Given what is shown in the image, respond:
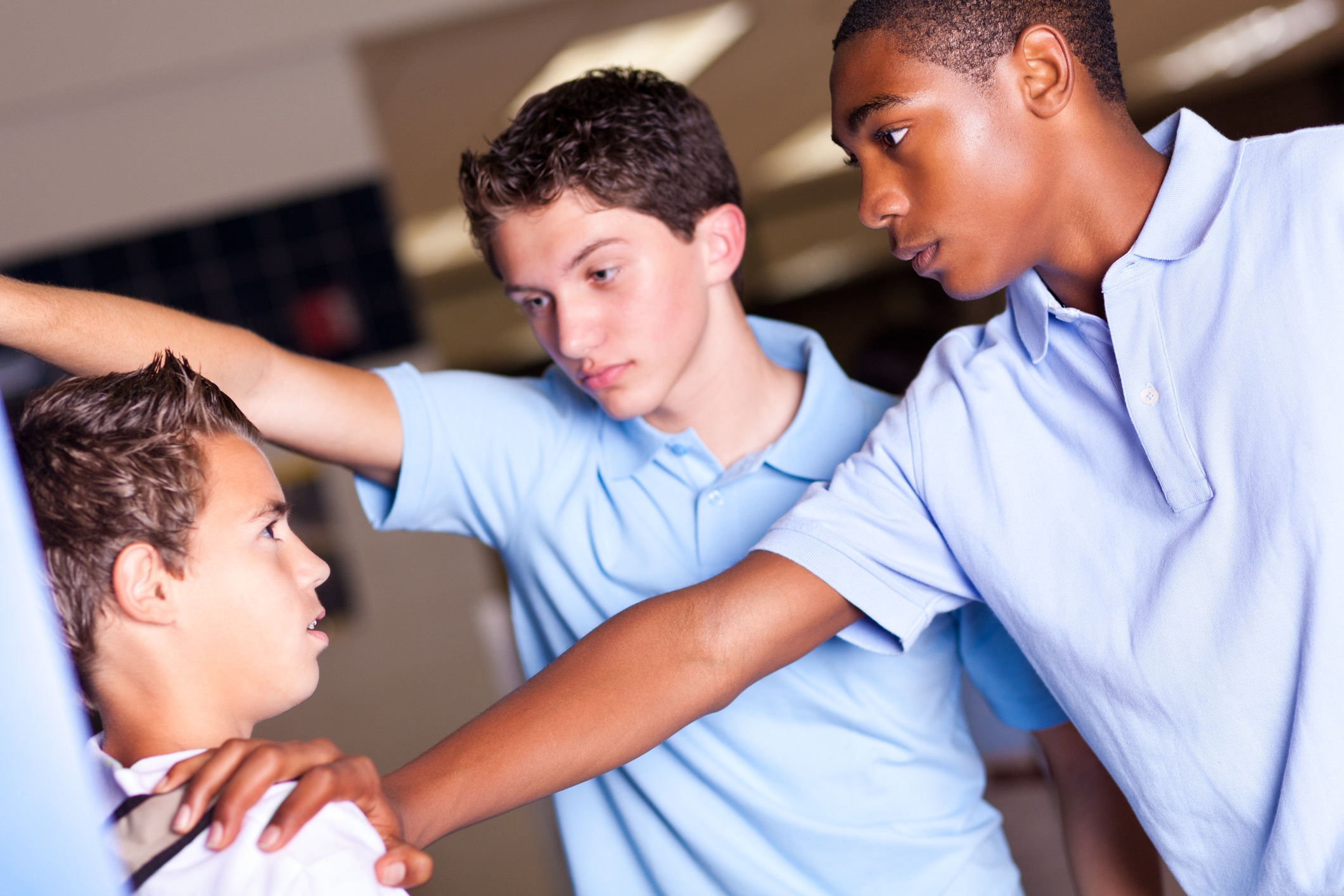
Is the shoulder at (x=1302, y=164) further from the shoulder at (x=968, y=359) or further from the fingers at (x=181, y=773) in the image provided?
the fingers at (x=181, y=773)

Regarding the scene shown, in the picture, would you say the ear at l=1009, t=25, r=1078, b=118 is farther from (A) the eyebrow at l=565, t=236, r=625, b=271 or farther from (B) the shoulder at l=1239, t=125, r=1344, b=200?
(A) the eyebrow at l=565, t=236, r=625, b=271

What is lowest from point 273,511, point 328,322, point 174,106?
point 273,511

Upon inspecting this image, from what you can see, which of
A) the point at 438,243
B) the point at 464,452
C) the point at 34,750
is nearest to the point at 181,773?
the point at 34,750

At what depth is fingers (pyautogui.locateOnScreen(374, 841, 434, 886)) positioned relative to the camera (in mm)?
606

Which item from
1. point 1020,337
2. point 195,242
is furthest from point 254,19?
point 1020,337

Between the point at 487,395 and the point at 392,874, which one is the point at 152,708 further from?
the point at 487,395

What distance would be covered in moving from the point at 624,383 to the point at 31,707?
788mm

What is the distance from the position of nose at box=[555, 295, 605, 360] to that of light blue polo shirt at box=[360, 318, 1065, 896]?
13 centimetres

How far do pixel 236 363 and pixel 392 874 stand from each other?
53 cm

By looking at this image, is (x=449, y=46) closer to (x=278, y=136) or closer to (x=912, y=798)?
(x=278, y=136)

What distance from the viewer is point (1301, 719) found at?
0.77 meters

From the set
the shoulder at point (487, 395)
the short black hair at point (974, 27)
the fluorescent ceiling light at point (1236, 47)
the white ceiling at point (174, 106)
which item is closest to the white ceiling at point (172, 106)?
the white ceiling at point (174, 106)

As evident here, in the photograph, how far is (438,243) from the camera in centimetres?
641

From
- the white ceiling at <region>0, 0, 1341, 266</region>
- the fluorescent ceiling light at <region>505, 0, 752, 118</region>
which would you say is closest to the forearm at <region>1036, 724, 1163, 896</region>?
the white ceiling at <region>0, 0, 1341, 266</region>
